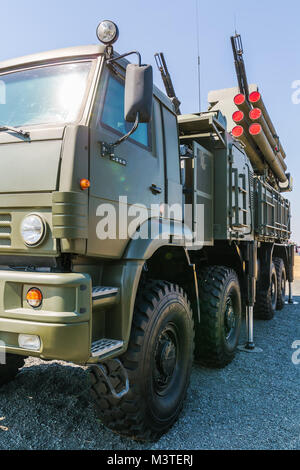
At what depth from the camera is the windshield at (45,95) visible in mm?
2385

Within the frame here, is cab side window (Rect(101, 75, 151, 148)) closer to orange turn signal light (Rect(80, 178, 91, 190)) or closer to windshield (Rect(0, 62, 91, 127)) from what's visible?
windshield (Rect(0, 62, 91, 127))

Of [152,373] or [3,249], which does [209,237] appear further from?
[3,249]

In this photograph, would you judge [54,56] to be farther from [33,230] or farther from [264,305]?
[264,305]

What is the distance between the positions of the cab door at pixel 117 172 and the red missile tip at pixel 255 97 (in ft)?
11.1

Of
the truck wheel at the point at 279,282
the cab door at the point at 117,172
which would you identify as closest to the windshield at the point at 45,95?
the cab door at the point at 117,172

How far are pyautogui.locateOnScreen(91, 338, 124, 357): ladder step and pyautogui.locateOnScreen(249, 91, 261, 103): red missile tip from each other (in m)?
4.70

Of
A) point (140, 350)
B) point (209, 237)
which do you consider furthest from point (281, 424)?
point (209, 237)

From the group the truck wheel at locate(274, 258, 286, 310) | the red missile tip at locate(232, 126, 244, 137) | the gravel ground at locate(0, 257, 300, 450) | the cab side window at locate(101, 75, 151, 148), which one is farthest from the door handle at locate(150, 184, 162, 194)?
the truck wheel at locate(274, 258, 286, 310)

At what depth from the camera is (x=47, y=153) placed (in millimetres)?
2150

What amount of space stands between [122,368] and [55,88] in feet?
6.20

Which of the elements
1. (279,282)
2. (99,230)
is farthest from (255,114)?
(99,230)

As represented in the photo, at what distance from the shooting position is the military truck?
203 cm

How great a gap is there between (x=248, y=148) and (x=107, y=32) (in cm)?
402
